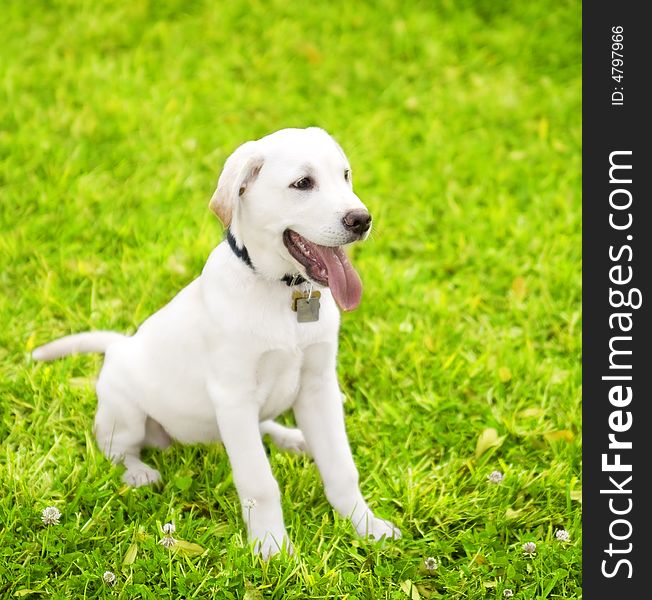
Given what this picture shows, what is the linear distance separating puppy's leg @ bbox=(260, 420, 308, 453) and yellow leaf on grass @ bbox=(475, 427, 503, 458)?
0.73 metres

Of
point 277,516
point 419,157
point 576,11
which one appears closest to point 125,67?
point 419,157

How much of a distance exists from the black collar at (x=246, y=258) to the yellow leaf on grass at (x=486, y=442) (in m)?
1.22

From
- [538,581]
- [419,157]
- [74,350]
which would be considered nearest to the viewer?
[538,581]

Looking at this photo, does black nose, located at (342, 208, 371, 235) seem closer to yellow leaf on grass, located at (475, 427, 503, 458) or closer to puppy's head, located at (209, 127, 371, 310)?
puppy's head, located at (209, 127, 371, 310)

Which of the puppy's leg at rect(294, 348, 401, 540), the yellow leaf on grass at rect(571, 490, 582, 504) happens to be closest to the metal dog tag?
the puppy's leg at rect(294, 348, 401, 540)

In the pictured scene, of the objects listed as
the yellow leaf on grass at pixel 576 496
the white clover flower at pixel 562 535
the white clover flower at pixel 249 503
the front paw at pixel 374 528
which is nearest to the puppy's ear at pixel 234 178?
the white clover flower at pixel 249 503

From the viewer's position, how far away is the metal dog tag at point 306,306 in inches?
123

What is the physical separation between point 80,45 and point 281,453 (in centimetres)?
453

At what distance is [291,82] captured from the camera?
706cm

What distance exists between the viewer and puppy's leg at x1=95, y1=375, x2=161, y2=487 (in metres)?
3.56

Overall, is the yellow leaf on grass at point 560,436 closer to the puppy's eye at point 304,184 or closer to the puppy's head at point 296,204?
the puppy's head at point 296,204

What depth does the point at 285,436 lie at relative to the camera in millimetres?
3840

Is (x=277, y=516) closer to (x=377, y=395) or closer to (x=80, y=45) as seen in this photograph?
(x=377, y=395)

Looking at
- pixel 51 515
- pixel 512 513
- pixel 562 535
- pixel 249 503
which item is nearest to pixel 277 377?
pixel 249 503
